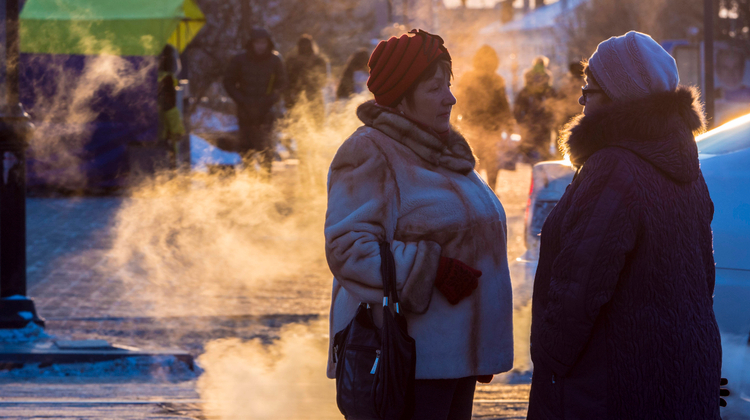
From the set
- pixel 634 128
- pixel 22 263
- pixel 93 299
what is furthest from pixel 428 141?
pixel 93 299

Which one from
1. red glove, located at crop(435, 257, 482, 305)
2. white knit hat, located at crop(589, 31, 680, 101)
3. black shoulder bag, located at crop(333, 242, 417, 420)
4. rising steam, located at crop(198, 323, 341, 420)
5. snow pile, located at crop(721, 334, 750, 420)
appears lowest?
rising steam, located at crop(198, 323, 341, 420)

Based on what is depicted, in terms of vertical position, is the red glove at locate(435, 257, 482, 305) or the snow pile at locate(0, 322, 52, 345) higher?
the red glove at locate(435, 257, 482, 305)

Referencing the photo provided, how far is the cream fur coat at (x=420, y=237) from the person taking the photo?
2.73 metres

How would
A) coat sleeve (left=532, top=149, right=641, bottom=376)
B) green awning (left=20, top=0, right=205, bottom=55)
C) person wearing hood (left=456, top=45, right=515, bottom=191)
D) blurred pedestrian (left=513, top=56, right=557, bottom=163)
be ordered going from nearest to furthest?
coat sleeve (left=532, top=149, right=641, bottom=376), person wearing hood (left=456, top=45, right=515, bottom=191), blurred pedestrian (left=513, top=56, right=557, bottom=163), green awning (left=20, top=0, right=205, bottom=55)

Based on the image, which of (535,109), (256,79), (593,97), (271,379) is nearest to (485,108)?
(535,109)

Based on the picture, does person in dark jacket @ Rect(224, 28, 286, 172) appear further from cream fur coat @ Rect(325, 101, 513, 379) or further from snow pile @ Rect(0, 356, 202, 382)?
cream fur coat @ Rect(325, 101, 513, 379)

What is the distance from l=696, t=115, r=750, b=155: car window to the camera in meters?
4.02

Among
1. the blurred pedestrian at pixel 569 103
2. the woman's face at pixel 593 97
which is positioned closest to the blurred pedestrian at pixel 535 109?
the blurred pedestrian at pixel 569 103

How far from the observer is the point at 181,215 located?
458 inches

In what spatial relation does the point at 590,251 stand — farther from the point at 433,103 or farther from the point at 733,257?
the point at 733,257

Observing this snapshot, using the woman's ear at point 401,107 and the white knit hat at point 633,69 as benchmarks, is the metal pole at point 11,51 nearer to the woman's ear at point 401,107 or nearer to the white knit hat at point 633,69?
the woman's ear at point 401,107

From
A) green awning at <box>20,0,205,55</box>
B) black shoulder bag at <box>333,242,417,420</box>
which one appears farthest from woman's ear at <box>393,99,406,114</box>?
green awning at <box>20,0,205,55</box>

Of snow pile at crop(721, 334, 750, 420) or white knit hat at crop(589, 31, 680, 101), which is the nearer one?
white knit hat at crop(589, 31, 680, 101)

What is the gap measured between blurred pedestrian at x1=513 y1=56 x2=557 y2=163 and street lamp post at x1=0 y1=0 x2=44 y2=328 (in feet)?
25.9
